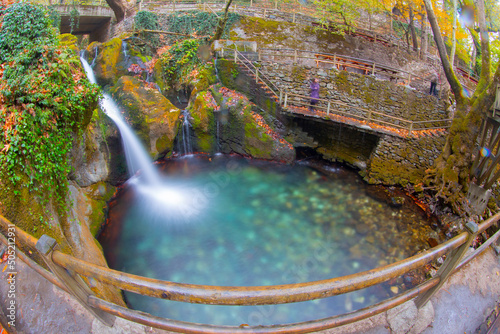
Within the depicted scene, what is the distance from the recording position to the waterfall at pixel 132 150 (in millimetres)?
10344

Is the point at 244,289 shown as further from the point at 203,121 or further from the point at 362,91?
the point at 362,91

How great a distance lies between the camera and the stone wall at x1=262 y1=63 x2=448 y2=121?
12.5 meters

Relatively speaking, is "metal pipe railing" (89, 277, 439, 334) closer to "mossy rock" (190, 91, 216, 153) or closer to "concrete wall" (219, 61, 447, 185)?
"concrete wall" (219, 61, 447, 185)

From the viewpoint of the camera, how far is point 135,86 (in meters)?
11.5

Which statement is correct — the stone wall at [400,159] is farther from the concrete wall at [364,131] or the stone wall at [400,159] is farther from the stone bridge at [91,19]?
the stone bridge at [91,19]

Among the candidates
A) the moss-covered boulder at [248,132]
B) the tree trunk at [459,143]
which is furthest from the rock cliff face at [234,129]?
the tree trunk at [459,143]

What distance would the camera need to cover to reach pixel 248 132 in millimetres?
12031

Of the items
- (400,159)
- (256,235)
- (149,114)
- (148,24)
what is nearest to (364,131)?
(400,159)

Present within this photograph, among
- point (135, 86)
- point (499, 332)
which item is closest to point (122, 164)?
point (135, 86)

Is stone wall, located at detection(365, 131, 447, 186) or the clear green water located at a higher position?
stone wall, located at detection(365, 131, 447, 186)

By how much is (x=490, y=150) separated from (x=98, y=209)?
12.6 metres

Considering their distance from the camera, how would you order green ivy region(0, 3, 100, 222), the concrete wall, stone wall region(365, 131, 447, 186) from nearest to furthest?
green ivy region(0, 3, 100, 222), stone wall region(365, 131, 447, 186), the concrete wall

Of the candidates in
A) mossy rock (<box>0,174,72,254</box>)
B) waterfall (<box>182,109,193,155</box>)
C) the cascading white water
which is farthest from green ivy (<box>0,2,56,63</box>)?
waterfall (<box>182,109,193,155</box>)

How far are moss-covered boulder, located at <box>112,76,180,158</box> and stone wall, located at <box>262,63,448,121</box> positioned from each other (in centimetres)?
528
